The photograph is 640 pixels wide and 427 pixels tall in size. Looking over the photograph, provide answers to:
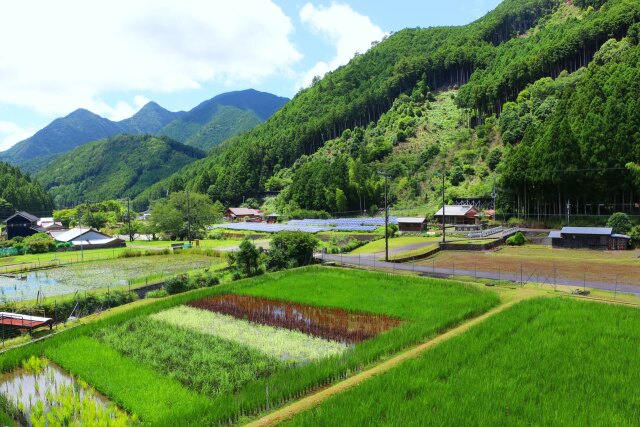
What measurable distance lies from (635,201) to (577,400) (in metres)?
46.6

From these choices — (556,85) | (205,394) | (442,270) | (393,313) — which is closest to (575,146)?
(442,270)

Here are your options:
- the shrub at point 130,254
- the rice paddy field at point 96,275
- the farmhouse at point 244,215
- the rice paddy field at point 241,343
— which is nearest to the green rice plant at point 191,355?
the rice paddy field at point 241,343

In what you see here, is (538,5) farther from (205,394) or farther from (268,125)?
(205,394)

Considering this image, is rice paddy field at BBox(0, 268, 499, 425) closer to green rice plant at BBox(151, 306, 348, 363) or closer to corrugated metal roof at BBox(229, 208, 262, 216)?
green rice plant at BBox(151, 306, 348, 363)

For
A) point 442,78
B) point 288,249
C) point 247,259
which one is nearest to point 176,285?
point 247,259

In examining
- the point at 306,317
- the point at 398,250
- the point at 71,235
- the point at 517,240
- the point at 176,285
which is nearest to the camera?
the point at 306,317

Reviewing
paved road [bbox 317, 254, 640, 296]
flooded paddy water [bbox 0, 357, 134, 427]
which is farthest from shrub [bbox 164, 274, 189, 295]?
paved road [bbox 317, 254, 640, 296]

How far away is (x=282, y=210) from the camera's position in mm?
84750

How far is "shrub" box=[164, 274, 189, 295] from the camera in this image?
22734mm

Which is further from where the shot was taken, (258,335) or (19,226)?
(19,226)

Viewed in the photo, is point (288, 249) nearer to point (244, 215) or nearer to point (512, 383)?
point (512, 383)

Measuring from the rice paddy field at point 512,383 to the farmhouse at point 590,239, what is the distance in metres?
25.3

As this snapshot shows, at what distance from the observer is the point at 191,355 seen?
523 inches

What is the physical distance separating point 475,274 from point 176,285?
18292mm
